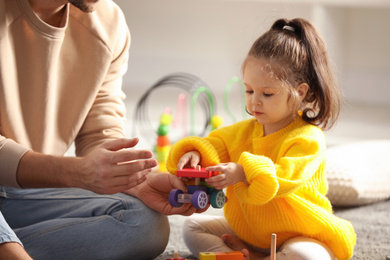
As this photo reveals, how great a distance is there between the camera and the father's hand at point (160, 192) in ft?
4.35

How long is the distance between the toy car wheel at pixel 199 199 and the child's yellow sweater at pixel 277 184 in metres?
0.08

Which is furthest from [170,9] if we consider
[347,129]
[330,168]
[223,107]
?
[330,168]

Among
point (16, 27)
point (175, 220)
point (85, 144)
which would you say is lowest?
point (175, 220)

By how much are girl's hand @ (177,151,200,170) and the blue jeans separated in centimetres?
14

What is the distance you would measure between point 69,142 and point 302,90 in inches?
23.1

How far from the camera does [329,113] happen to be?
4.41 ft

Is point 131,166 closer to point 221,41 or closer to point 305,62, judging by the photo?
point 305,62

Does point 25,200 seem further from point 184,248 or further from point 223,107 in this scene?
point 223,107

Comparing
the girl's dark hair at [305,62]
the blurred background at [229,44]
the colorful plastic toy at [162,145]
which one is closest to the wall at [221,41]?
the blurred background at [229,44]

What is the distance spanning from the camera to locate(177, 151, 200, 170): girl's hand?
4.27ft

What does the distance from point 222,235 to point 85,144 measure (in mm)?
414

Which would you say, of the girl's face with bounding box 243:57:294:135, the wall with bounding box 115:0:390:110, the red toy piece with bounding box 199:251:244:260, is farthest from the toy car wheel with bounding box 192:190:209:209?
the wall with bounding box 115:0:390:110

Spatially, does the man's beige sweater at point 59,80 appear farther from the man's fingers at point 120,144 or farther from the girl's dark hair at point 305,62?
the girl's dark hair at point 305,62

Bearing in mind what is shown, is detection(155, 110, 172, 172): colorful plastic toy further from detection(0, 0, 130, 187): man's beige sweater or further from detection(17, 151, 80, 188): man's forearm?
detection(17, 151, 80, 188): man's forearm
